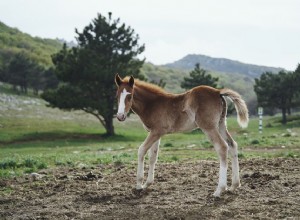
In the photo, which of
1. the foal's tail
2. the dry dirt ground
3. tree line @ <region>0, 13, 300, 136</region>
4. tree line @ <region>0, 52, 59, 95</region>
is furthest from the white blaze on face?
tree line @ <region>0, 52, 59, 95</region>

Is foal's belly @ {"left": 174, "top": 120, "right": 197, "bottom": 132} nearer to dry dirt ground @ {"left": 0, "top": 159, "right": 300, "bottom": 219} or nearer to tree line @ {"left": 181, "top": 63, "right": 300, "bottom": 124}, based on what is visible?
dry dirt ground @ {"left": 0, "top": 159, "right": 300, "bottom": 219}

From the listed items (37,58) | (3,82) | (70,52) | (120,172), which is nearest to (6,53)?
(37,58)

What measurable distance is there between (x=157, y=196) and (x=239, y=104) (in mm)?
3213

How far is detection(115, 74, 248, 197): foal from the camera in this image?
9758mm

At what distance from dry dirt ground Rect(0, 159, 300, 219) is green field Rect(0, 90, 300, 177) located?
2907mm

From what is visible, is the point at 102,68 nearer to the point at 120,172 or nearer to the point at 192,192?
the point at 120,172

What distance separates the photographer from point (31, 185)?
450 inches

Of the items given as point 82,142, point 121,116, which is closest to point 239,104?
point 121,116

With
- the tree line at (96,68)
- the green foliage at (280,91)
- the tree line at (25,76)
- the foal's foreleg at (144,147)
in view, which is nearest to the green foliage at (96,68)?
the tree line at (96,68)

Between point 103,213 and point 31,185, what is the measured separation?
4.13m

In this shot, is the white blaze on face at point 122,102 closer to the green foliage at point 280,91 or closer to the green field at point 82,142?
the green field at point 82,142

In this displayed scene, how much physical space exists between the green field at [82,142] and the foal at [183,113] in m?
5.38

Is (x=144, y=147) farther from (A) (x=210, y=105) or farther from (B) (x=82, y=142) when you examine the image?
(B) (x=82, y=142)

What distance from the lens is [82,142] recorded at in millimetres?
40625
